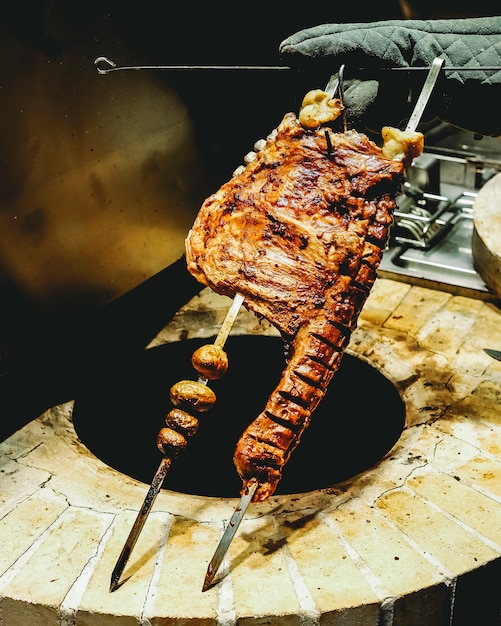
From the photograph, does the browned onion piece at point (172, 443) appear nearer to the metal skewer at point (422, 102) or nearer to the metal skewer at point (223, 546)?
the metal skewer at point (223, 546)

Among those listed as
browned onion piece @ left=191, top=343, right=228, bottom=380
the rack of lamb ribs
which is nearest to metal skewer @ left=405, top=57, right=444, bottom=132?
the rack of lamb ribs

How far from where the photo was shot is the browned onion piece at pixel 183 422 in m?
2.07

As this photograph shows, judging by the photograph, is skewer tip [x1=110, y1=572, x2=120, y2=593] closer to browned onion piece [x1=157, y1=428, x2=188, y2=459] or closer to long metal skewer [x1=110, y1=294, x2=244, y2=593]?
long metal skewer [x1=110, y1=294, x2=244, y2=593]

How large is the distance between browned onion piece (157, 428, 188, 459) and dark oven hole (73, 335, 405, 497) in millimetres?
953

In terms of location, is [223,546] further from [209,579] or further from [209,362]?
[209,362]

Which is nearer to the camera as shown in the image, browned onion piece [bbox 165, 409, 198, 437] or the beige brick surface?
the beige brick surface

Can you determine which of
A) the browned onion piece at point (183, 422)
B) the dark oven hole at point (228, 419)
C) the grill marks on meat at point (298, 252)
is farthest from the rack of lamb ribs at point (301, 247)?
the dark oven hole at point (228, 419)

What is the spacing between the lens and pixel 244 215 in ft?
7.74

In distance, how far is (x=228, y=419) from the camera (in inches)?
139

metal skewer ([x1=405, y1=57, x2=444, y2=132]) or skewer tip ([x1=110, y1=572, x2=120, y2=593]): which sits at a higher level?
metal skewer ([x1=405, y1=57, x2=444, y2=132])

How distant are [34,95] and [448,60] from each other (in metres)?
1.77

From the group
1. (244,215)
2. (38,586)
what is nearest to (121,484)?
(38,586)

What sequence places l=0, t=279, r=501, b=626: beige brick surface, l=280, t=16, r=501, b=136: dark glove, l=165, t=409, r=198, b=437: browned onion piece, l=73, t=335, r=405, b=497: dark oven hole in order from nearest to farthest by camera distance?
l=0, t=279, r=501, b=626: beige brick surface → l=165, t=409, r=198, b=437: browned onion piece → l=280, t=16, r=501, b=136: dark glove → l=73, t=335, r=405, b=497: dark oven hole

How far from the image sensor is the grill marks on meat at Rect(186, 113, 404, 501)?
2072mm
